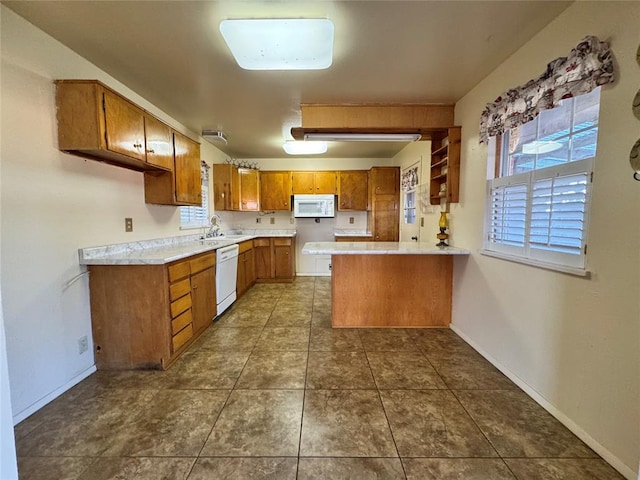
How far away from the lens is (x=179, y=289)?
2.27 meters

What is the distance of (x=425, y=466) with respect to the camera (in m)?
1.28

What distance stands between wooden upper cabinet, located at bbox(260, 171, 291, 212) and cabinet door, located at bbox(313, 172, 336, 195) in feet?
1.76

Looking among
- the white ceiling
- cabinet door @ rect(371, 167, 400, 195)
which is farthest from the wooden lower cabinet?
cabinet door @ rect(371, 167, 400, 195)

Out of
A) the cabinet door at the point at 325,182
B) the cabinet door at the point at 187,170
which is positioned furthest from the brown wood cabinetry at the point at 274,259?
the cabinet door at the point at 187,170

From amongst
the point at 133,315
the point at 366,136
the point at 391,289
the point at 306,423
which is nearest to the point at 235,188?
the point at 366,136

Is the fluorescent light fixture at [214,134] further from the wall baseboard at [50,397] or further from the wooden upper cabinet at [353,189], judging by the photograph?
the wall baseboard at [50,397]

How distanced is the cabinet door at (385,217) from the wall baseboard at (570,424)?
2.76 meters

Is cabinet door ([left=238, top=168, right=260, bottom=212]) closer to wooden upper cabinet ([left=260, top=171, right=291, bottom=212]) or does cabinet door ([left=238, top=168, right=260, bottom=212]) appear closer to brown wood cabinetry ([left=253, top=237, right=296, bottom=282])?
wooden upper cabinet ([left=260, top=171, right=291, bottom=212])

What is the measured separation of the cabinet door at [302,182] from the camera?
505 cm

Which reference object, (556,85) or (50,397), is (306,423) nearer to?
(50,397)

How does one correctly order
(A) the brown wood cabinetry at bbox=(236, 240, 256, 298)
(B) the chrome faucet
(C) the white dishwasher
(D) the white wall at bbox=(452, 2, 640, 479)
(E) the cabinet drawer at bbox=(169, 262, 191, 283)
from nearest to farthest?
1. (D) the white wall at bbox=(452, 2, 640, 479)
2. (E) the cabinet drawer at bbox=(169, 262, 191, 283)
3. (C) the white dishwasher
4. (A) the brown wood cabinetry at bbox=(236, 240, 256, 298)
5. (B) the chrome faucet

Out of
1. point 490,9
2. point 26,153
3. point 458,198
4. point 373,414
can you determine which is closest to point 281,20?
point 490,9

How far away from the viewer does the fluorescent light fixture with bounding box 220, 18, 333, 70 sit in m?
1.47

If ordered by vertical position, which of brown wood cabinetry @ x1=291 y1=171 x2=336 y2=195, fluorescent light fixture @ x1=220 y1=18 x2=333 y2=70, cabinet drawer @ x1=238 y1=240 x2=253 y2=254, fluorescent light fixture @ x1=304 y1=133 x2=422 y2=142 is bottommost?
cabinet drawer @ x1=238 y1=240 x2=253 y2=254
